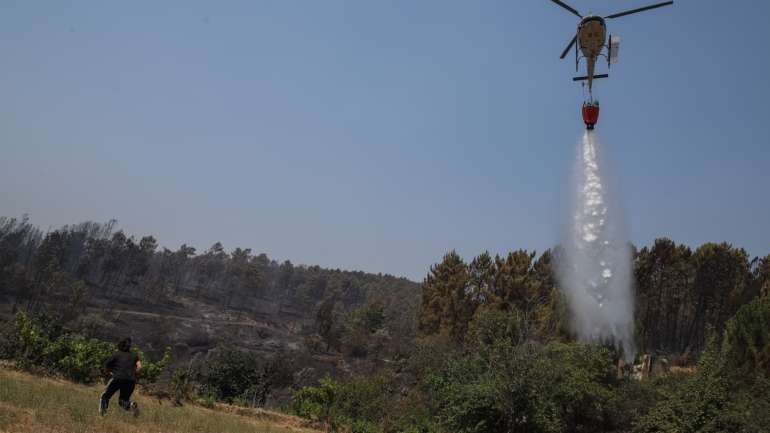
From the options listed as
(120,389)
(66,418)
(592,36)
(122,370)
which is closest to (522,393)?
(120,389)

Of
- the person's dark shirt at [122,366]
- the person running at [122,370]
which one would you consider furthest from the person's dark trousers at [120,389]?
the person's dark shirt at [122,366]

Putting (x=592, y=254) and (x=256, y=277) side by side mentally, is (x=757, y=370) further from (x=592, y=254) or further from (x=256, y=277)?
(x=256, y=277)

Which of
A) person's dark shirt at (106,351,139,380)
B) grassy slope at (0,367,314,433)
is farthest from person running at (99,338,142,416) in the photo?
grassy slope at (0,367,314,433)

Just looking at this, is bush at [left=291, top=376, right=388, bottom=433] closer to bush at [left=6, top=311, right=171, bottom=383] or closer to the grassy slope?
bush at [left=6, top=311, right=171, bottom=383]

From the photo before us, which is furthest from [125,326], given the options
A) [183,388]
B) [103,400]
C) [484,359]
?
[103,400]

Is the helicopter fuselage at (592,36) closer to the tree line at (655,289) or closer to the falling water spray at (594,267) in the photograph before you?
the falling water spray at (594,267)

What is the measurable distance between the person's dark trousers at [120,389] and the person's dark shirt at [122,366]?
0.11m

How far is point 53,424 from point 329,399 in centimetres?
1660

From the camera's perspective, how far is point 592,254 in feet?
143

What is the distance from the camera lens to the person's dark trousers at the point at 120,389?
430 inches

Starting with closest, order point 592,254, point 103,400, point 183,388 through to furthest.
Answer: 1. point 103,400
2. point 183,388
3. point 592,254

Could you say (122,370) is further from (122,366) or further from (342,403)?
(342,403)

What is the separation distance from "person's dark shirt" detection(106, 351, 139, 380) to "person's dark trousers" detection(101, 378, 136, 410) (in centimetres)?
11

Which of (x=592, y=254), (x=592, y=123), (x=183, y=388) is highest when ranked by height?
(x=592, y=123)
